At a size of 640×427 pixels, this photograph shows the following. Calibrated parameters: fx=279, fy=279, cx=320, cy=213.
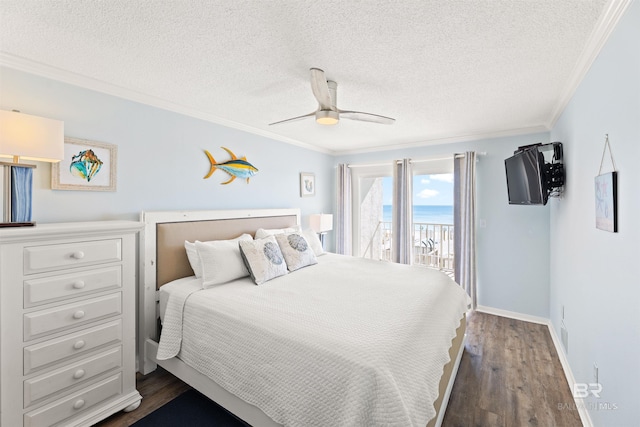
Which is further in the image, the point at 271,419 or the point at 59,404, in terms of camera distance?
the point at 59,404

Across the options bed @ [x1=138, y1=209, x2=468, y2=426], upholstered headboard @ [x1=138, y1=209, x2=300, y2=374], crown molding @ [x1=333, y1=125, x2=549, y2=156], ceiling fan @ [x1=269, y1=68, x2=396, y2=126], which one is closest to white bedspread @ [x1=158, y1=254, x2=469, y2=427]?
bed @ [x1=138, y1=209, x2=468, y2=426]

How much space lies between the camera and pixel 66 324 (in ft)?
5.71

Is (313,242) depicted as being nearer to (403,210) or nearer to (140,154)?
(403,210)

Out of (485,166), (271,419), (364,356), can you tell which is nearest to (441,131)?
(485,166)

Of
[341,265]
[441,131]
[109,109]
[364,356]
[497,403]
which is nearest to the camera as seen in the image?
[364,356]

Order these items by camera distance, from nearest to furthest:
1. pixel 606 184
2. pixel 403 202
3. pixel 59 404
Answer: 1. pixel 606 184
2. pixel 59 404
3. pixel 403 202

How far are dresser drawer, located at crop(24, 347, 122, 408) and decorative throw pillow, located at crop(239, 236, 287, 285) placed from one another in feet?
3.59

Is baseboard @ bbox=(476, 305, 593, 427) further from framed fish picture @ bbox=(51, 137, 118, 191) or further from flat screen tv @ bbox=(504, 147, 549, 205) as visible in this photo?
framed fish picture @ bbox=(51, 137, 118, 191)

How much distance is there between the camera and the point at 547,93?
8.11 ft

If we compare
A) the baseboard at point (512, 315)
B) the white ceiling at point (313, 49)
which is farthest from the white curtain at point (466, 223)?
the white ceiling at point (313, 49)

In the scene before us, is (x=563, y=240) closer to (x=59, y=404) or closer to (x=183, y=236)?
(x=183, y=236)

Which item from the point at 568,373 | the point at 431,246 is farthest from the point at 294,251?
the point at 431,246

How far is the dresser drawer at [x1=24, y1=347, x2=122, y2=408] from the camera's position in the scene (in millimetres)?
1610

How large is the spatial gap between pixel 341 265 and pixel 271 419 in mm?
1792
